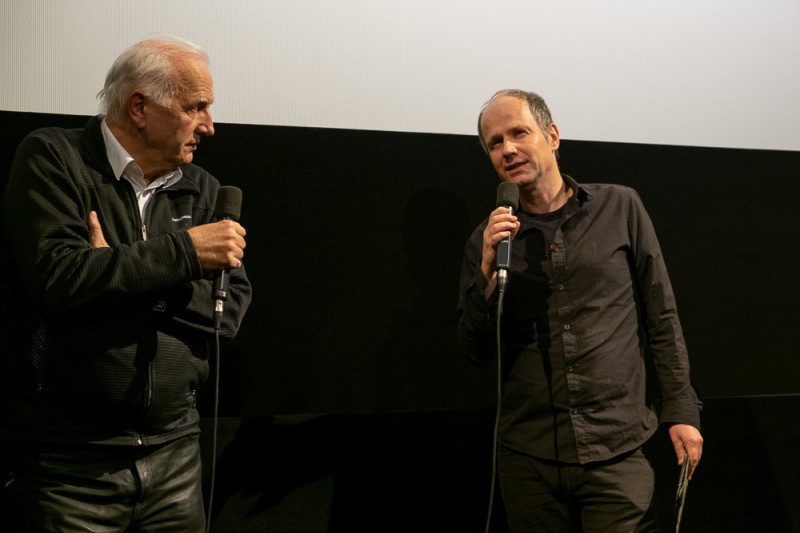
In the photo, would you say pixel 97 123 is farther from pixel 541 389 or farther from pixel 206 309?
pixel 541 389

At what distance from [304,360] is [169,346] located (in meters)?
0.82

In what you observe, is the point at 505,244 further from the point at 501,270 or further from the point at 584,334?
the point at 584,334

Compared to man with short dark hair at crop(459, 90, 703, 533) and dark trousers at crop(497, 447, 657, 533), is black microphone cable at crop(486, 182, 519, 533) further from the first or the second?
dark trousers at crop(497, 447, 657, 533)

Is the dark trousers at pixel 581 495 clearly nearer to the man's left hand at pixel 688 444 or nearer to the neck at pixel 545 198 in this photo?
the man's left hand at pixel 688 444

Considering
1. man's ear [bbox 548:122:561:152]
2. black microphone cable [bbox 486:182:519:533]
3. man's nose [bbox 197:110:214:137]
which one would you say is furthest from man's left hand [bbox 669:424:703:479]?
man's nose [bbox 197:110:214:137]

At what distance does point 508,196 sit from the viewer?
6.38ft

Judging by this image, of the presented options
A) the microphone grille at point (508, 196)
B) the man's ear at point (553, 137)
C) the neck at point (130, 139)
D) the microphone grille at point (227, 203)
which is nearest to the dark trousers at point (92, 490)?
the microphone grille at point (227, 203)

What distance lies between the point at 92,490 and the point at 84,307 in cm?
38

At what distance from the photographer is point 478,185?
2.62 m

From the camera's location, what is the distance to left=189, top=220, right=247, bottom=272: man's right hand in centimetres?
156

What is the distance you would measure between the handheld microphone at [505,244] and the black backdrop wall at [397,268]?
25.3 inches

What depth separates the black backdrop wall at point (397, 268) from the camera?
2424mm

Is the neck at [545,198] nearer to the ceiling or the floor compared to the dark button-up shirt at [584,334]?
nearer to the ceiling

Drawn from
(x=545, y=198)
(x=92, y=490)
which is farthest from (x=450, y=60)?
(x=92, y=490)
